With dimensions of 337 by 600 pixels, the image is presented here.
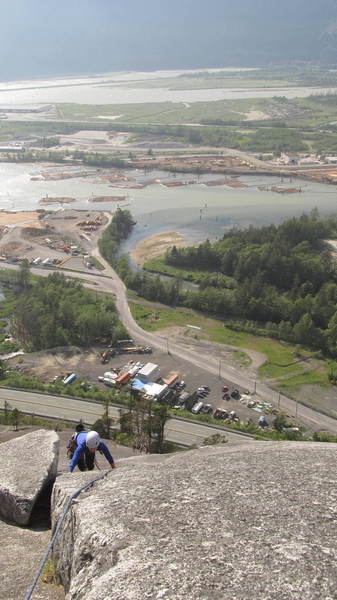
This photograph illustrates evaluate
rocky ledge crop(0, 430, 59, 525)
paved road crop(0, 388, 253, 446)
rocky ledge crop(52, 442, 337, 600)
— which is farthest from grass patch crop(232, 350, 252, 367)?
rocky ledge crop(52, 442, 337, 600)

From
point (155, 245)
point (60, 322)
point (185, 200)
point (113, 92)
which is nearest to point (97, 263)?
point (155, 245)

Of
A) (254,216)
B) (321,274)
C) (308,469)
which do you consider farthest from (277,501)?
(254,216)

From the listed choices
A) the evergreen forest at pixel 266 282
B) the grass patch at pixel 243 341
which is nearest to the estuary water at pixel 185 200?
the evergreen forest at pixel 266 282

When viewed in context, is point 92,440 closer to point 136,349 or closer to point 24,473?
point 24,473

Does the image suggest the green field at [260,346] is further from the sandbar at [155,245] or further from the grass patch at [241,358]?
the sandbar at [155,245]

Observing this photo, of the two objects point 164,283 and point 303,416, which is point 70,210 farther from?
point 303,416
